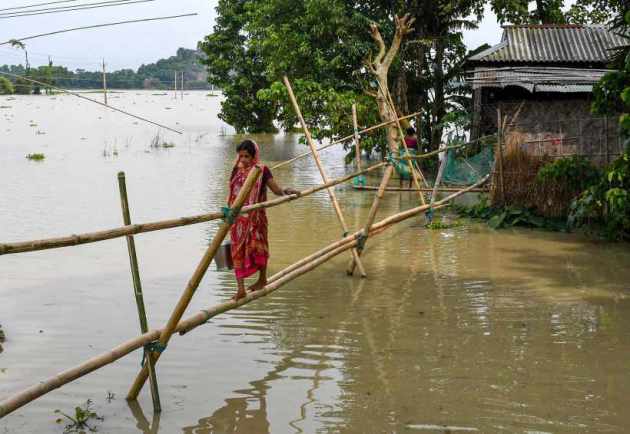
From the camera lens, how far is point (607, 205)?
9180 millimetres

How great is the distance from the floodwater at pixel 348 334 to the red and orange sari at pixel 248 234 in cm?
68

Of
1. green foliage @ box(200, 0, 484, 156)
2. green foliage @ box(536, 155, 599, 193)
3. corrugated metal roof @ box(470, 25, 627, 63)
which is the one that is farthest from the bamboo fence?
green foliage @ box(200, 0, 484, 156)

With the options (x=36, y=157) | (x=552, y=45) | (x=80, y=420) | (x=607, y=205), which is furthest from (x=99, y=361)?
(x=36, y=157)

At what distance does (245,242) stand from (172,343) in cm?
108

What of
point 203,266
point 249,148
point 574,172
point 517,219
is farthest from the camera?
point 517,219

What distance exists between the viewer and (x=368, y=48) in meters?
16.6

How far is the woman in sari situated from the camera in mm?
4820

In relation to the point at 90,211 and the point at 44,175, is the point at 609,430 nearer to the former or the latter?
the point at 90,211

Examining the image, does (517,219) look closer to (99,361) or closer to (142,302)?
(142,302)

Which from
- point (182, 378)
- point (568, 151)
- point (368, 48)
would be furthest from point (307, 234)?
point (368, 48)

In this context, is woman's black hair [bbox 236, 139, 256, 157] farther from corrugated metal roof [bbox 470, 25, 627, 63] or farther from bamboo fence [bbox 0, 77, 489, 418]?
corrugated metal roof [bbox 470, 25, 627, 63]

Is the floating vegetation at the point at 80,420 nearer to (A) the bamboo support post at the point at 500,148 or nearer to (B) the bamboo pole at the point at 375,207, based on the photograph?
(B) the bamboo pole at the point at 375,207

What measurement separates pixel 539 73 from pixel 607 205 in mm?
4135

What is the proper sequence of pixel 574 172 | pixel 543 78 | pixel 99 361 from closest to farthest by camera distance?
1. pixel 99 361
2. pixel 574 172
3. pixel 543 78
